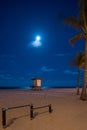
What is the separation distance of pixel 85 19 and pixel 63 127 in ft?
46.6

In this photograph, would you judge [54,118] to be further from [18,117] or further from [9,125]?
[9,125]

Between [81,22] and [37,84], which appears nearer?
[81,22]

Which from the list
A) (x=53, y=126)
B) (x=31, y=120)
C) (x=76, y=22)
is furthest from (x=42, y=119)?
(x=76, y=22)

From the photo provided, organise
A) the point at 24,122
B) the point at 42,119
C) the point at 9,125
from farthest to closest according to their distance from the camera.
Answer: the point at 42,119
the point at 24,122
the point at 9,125

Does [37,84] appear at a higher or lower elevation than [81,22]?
lower

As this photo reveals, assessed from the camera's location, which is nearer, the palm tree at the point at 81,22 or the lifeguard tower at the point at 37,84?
the palm tree at the point at 81,22

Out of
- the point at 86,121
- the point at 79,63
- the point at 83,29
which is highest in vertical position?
the point at 83,29

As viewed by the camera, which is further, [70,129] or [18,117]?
[18,117]

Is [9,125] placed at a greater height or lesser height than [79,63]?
lesser

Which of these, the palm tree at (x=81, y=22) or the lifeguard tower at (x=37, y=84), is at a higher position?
the palm tree at (x=81, y=22)

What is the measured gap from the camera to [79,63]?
1307 inches

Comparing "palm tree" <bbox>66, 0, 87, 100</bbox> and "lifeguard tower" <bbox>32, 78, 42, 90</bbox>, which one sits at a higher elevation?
"palm tree" <bbox>66, 0, 87, 100</bbox>

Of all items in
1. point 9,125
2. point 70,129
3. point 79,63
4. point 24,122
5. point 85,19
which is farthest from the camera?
point 79,63

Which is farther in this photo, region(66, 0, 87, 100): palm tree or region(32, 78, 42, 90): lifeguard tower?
region(32, 78, 42, 90): lifeguard tower
